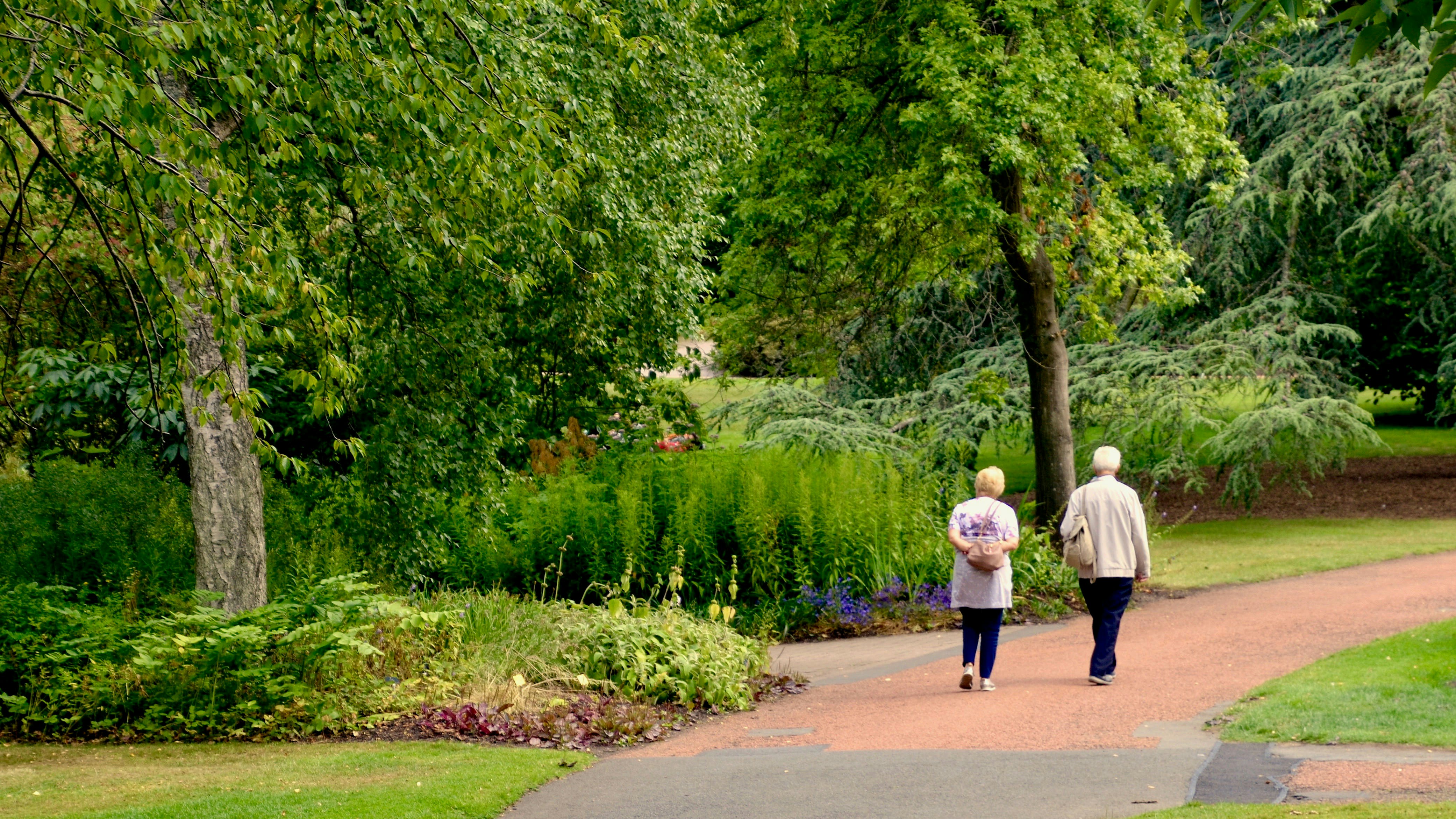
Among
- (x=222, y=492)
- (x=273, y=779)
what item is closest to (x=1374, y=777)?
(x=273, y=779)

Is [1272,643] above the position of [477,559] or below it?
below

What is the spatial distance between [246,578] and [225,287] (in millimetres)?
4714

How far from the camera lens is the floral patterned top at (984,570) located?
9398 mm

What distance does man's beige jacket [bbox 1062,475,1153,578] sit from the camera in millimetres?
9516

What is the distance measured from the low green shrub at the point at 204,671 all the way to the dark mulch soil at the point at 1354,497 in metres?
15.7

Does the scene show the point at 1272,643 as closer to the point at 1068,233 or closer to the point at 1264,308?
the point at 1068,233

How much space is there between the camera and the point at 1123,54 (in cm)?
1398

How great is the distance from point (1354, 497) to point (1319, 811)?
19469mm

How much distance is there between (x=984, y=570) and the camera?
9.41m

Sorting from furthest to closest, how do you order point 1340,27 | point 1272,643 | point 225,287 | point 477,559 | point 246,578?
point 1340,27, point 477,559, point 1272,643, point 246,578, point 225,287

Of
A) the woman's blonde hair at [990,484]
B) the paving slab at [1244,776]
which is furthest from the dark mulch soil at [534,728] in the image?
the paving slab at [1244,776]

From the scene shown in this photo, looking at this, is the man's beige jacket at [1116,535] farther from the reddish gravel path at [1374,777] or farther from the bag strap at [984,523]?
the reddish gravel path at [1374,777]

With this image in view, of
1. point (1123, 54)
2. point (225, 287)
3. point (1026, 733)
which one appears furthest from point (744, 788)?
point (1123, 54)

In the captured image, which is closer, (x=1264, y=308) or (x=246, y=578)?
(x=246, y=578)
